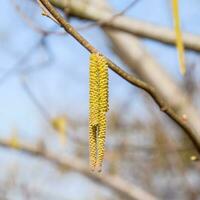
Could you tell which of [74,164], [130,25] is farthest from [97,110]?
[74,164]

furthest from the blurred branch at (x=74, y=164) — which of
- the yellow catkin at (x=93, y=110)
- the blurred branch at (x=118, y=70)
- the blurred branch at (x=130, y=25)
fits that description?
the yellow catkin at (x=93, y=110)

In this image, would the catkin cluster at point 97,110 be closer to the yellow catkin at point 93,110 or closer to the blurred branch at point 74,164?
the yellow catkin at point 93,110

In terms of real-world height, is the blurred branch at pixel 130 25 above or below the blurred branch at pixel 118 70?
above

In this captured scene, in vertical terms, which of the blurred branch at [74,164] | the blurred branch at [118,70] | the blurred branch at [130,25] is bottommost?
the blurred branch at [118,70]

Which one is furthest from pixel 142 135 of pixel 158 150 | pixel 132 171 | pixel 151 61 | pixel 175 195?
pixel 151 61

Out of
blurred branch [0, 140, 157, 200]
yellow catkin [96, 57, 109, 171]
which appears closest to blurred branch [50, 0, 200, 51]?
blurred branch [0, 140, 157, 200]

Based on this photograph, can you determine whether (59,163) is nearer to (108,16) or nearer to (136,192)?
(136,192)

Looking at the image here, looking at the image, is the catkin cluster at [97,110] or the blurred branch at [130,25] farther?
the blurred branch at [130,25]

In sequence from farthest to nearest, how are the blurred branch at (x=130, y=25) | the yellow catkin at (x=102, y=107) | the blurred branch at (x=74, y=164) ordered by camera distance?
the blurred branch at (x=74, y=164)
the blurred branch at (x=130, y=25)
the yellow catkin at (x=102, y=107)

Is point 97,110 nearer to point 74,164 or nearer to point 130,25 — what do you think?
point 130,25
